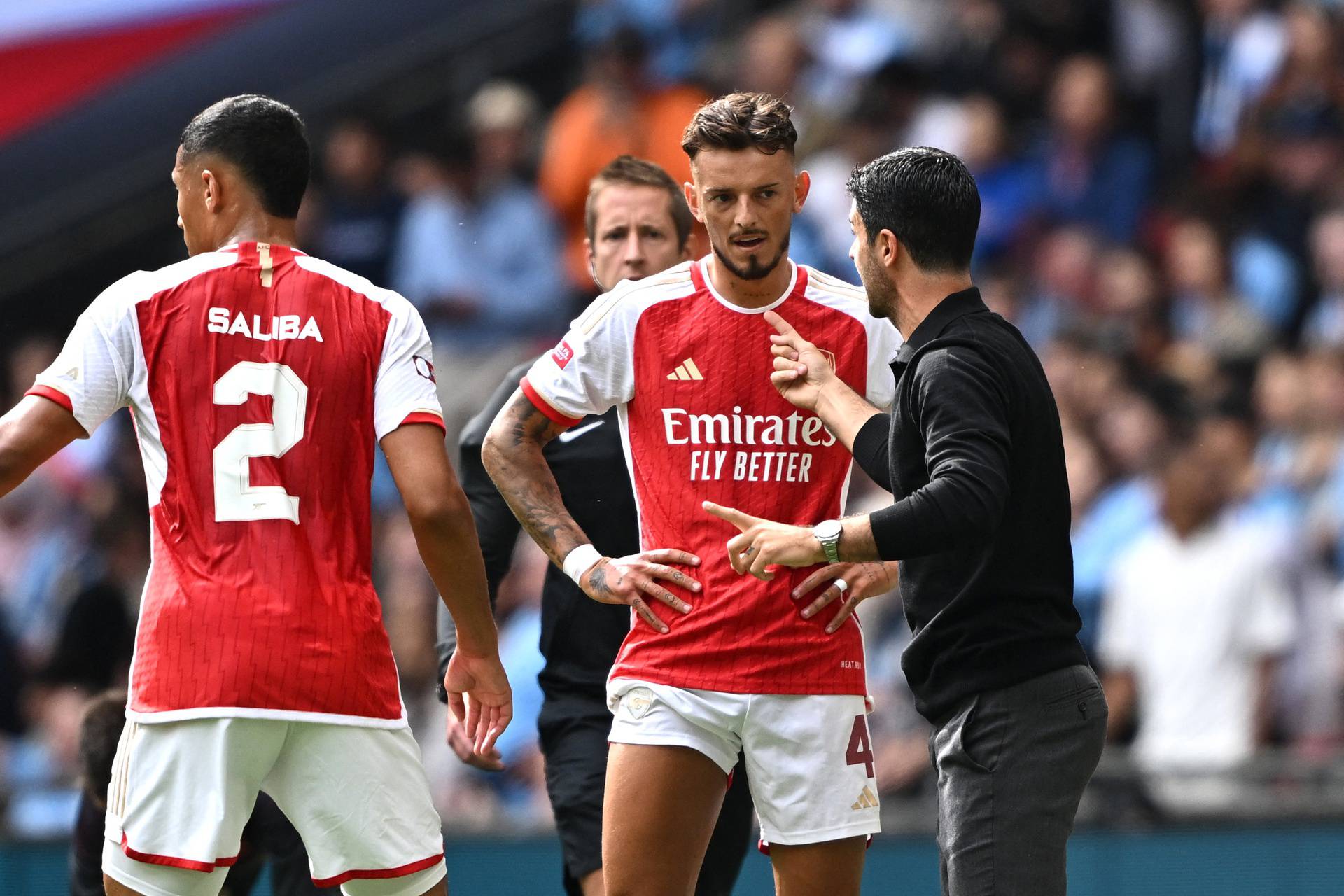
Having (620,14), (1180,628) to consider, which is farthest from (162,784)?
(620,14)

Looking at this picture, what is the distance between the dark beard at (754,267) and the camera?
17.0ft

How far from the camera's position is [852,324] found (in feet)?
17.4

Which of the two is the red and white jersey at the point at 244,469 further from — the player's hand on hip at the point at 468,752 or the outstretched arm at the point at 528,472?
the player's hand on hip at the point at 468,752

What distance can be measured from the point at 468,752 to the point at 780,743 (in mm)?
1379

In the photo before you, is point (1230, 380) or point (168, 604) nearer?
point (168, 604)

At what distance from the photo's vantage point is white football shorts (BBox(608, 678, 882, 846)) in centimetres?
505

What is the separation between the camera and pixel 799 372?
16.4 feet

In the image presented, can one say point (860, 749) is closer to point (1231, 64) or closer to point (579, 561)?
point (579, 561)

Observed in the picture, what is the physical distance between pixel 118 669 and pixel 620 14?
5.84 meters

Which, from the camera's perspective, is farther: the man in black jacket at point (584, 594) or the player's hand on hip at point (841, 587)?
the man in black jacket at point (584, 594)

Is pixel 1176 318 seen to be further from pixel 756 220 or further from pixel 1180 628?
pixel 756 220

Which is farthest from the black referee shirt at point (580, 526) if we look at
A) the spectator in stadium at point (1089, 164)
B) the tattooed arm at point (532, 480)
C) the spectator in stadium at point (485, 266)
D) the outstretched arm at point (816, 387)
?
the spectator in stadium at point (1089, 164)

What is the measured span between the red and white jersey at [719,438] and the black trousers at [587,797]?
2.70 ft

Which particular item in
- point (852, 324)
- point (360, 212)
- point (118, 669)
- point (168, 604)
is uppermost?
point (360, 212)
